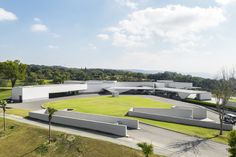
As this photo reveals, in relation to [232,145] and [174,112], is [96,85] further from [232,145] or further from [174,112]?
[232,145]

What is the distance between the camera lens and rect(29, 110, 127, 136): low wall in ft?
90.0

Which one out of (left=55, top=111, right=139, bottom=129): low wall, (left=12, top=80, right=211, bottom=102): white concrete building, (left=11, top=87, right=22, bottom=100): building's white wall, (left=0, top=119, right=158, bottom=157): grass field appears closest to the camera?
(left=0, top=119, right=158, bottom=157): grass field

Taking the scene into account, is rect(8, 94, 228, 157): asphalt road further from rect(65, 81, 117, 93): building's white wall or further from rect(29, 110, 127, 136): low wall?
rect(65, 81, 117, 93): building's white wall

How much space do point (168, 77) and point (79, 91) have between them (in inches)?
2123

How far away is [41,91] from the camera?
60.4m

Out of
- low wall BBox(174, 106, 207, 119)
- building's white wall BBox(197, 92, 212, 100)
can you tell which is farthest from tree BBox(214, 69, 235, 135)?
building's white wall BBox(197, 92, 212, 100)

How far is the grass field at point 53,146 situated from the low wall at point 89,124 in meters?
3.32

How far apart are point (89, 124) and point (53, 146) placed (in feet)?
18.9

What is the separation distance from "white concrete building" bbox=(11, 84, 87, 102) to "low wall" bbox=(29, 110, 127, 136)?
2110cm

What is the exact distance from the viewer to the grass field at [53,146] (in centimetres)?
2323

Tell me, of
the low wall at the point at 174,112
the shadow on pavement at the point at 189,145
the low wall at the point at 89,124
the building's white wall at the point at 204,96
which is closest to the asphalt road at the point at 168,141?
the shadow on pavement at the point at 189,145

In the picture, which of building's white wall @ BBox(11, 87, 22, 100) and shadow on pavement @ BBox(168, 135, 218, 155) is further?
building's white wall @ BBox(11, 87, 22, 100)

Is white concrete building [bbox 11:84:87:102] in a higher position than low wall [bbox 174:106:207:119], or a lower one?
higher

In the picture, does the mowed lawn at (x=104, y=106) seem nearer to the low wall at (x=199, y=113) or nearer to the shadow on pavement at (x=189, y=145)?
the low wall at (x=199, y=113)
